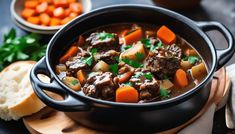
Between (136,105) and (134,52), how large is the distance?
0.64 m

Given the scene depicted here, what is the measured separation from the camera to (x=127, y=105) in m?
2.67

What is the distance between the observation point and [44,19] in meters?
4.00

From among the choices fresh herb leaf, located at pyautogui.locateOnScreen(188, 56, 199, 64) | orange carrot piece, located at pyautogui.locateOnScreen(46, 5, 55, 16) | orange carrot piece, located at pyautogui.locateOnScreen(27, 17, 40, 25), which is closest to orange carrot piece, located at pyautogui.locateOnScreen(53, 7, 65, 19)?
orange carrot piece, located at pyautogui.locateOnScreen(46, 5, 55, 16)

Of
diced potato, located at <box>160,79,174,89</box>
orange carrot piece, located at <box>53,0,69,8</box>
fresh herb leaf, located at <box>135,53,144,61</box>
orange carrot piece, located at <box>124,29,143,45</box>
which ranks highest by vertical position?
orange carrot piece, located at <box>124,29,143,45</box>

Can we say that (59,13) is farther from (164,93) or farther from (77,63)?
(164,93)

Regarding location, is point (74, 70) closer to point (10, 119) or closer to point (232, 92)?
point (10, 119)

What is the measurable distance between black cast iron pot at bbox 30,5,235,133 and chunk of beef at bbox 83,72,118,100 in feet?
0.45

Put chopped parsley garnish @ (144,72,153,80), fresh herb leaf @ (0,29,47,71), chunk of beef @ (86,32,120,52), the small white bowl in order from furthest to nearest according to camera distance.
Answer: the small white bowl < fresh herb leaf @ (0,29,47,71) < chunk of beef @ (86,32,120,52) < chopped parsley garnish @ (144,72,153,80)

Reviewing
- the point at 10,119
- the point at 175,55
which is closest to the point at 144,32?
the point at 175,55

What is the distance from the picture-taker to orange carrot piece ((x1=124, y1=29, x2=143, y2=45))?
3.41 metres

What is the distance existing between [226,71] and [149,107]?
0.94 meters

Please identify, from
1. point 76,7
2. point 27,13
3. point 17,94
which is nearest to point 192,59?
point 17,94

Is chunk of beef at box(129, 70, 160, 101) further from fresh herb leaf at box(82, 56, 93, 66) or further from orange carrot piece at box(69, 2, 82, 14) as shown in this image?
orange carrot piece at box(69, 2, 82, 14)

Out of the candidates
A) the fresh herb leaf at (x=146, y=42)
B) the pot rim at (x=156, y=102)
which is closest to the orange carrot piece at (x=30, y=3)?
the pot rim at (x=156, y=102)
